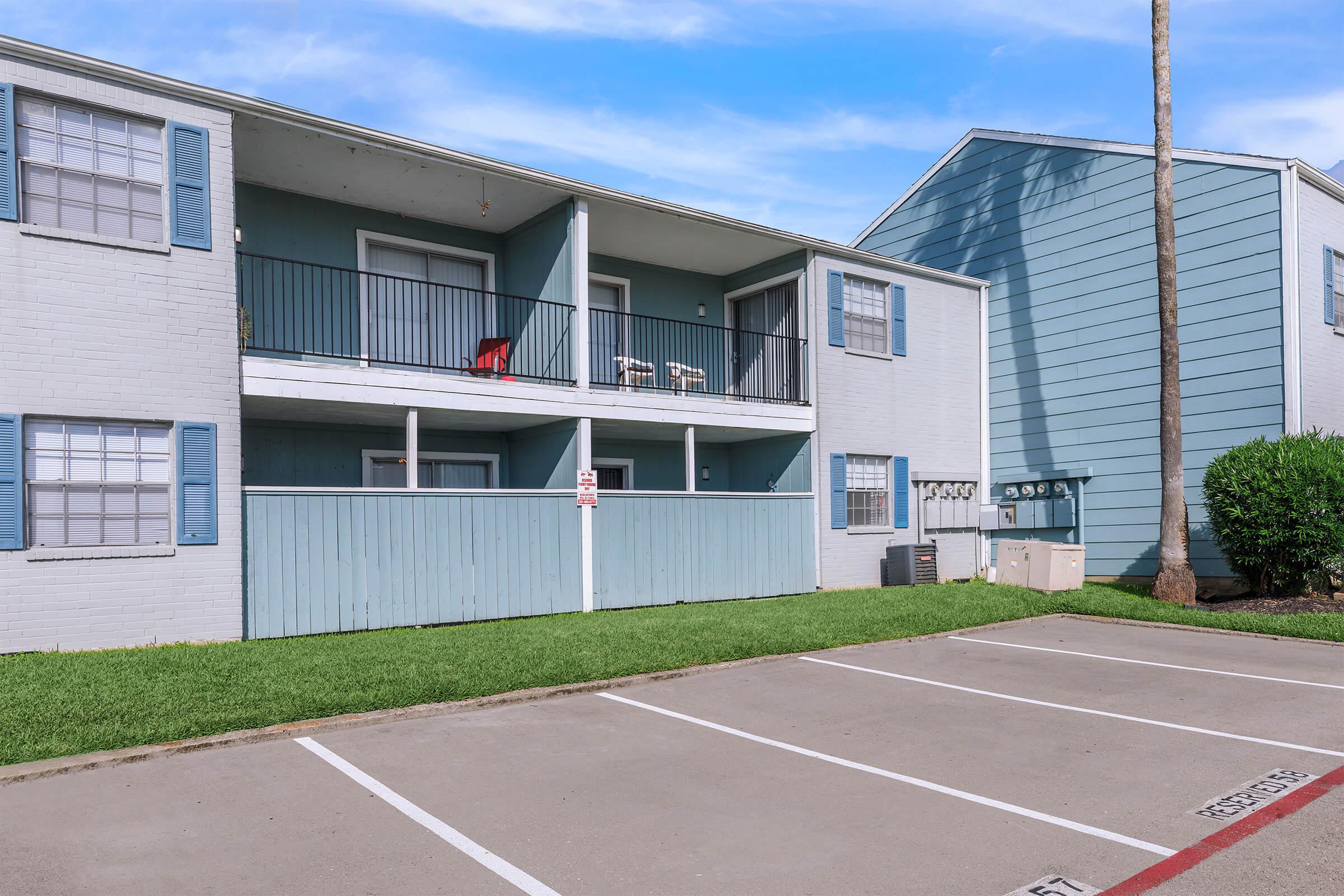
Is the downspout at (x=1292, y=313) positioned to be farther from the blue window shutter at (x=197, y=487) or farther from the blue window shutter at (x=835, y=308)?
the blue window shutter at (x=197, y=487)

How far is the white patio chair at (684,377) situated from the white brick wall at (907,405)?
78.8 inches

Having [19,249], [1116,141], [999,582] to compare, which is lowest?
[999,582]

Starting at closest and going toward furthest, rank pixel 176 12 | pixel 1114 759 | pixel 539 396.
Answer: pixel 1114 759, pixel 539 396, pixel 176 12

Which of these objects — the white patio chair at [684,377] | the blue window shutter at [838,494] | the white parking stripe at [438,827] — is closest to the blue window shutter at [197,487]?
the white parking stripe at [438,827]

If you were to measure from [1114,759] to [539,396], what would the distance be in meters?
8.48

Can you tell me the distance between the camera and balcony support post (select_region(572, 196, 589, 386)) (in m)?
12.7

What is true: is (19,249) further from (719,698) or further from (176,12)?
(719,698)

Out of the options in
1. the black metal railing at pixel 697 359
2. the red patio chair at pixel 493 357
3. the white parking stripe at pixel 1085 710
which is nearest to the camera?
the white parking stripe at pixel 1085 710

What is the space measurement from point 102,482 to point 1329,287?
1754 cm

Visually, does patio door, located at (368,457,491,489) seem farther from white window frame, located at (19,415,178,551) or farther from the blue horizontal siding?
the blue horizontal siding

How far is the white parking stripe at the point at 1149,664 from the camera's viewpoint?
25.9 feet

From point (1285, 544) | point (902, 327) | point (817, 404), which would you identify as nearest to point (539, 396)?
point (817, 404)

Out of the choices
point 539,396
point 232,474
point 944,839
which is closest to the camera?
point 944,839

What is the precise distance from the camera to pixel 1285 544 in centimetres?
1235
